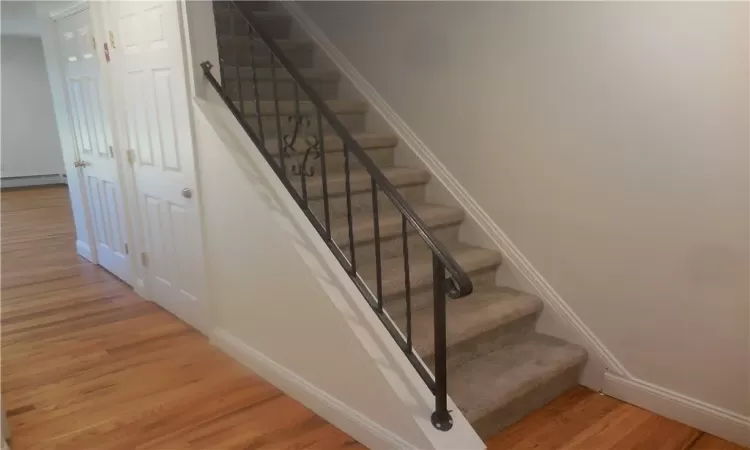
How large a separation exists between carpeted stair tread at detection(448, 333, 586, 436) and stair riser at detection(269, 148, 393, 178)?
1372 mm

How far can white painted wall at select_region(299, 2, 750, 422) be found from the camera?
2057 mm

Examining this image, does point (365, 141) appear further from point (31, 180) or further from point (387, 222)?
point (31, 180)

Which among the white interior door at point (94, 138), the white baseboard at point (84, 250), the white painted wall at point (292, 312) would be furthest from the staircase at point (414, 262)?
the white baseboard at point (84, 250)

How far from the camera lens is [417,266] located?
2760 millimetres

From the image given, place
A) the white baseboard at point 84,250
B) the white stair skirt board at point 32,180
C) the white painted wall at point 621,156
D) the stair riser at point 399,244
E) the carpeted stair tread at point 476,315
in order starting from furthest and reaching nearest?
the white stair skirt board at point 32,180, the white baseboard at point 84,250, the stair riser at point 399,244, the carpeted stair tread at point 476,315, the white painted wall at point 621,156

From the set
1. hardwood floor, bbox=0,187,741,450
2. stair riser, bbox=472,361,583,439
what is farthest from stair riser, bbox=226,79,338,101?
stair riser, bbox=472,361,583,439

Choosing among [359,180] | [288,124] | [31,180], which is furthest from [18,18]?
[359,180]

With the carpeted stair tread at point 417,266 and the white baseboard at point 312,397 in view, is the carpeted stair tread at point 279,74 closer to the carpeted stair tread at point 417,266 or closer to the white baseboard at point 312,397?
the carpeted stair tread at point 417,266

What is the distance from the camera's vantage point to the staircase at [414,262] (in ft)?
7.53

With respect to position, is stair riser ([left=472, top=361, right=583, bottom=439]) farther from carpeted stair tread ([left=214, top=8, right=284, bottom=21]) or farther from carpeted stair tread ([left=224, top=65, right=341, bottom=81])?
carpeted stair tread ([left=214, top=8, right=284, bottom=21])

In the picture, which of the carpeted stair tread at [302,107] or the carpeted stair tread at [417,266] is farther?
the carpeted stair tread at [302,107]

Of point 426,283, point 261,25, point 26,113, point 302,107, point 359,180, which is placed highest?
point 261,25

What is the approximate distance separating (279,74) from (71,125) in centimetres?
211

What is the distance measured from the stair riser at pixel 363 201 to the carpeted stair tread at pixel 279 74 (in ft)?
3.19
